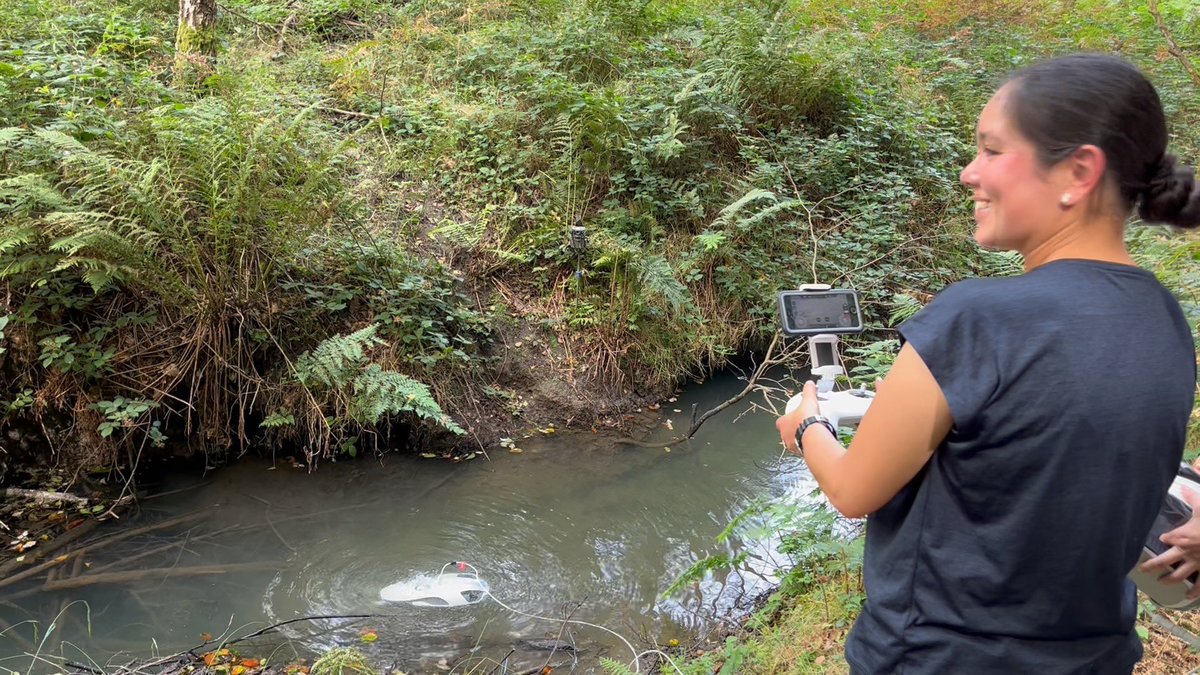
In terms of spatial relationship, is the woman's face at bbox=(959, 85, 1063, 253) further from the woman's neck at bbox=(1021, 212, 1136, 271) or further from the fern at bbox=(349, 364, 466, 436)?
the fern at bbox=(349, 364, 466, 436)

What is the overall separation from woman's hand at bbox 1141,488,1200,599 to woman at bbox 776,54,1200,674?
99 millimetres

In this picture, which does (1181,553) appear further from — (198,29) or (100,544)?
(198,29)

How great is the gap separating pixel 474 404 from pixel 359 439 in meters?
0.88

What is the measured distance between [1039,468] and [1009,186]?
0.42m

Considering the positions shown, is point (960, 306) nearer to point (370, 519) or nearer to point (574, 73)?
point (370, 519)

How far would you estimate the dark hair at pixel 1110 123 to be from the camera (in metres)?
1.09

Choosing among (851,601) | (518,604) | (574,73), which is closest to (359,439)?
(518,604)

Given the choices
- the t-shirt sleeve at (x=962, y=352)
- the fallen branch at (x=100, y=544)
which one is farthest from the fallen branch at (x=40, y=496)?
the t-shirt sleeve at (x=962, y=352)

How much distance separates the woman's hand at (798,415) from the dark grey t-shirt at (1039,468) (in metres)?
0.27

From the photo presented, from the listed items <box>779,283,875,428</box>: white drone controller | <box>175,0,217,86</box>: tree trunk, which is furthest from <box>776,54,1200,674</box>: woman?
<box>175,0,217,86</box>: tree trunk

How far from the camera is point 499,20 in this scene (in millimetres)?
Answer: 8703

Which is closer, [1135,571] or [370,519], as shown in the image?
[1135,571]

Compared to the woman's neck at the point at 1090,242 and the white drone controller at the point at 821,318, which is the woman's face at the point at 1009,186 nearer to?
the woman's neck at the point at 1090,242

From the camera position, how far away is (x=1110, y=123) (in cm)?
109
